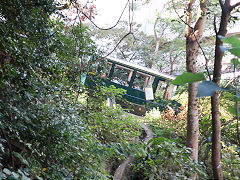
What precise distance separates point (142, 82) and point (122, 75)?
3.54 ft

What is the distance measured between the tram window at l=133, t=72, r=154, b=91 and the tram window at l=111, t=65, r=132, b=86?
1.49 ft

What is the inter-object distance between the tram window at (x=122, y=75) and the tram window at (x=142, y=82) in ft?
1.49

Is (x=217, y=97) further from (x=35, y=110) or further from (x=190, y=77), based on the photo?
(x=35, y=110)

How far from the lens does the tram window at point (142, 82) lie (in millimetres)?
11259

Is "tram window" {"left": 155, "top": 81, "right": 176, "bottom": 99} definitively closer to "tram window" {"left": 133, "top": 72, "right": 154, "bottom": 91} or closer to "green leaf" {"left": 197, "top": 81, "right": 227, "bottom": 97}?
"tram window" {"left": 133, "top": 72, "right": 154, "bottom": 91}

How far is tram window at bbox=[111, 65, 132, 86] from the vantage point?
11.1m

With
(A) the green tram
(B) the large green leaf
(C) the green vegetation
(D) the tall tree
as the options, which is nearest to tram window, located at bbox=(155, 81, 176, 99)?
(A) the green tram

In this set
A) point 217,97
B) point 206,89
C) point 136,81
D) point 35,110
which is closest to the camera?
point 206,89

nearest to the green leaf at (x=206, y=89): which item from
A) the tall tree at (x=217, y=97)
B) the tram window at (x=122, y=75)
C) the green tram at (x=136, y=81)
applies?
the tall tree at (x=217, y=97)

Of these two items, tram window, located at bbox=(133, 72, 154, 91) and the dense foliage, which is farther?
tram window, located at bbox=(133, 72, 154, 91)

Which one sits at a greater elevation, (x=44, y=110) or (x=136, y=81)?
(x=136, y=81)

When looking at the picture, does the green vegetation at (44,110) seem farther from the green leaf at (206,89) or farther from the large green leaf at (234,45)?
the green leaf at (206,89)

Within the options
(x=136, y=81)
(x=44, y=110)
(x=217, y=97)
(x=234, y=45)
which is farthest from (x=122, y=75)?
(x=234, y=45)

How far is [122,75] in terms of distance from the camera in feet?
37.0
